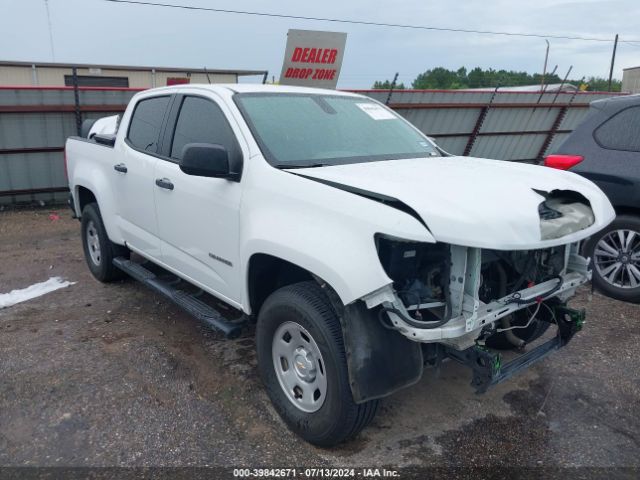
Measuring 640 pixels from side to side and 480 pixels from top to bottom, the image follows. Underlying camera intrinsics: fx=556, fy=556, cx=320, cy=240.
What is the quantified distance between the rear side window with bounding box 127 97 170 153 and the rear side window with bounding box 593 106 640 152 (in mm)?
3920

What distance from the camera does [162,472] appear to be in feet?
9.38

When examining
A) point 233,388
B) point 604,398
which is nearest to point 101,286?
point 233,388

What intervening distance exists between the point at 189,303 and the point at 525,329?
235 centimetres

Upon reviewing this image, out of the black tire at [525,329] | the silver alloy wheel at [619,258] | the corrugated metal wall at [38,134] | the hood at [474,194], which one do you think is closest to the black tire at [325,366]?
the hood at [474,194]

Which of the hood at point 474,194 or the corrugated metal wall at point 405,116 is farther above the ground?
the hood at point 474,194

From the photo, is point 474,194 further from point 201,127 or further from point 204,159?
point 201,127

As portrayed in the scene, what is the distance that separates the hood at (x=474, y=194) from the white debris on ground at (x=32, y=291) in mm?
3531

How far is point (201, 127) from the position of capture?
12.9 ft

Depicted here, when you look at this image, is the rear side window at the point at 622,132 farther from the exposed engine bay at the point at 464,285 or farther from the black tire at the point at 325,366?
the black tire at the point at 325,366

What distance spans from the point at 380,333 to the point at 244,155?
4.59ft

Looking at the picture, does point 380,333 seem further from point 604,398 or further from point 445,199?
point 604,398

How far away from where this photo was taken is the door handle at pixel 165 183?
13.0 feet

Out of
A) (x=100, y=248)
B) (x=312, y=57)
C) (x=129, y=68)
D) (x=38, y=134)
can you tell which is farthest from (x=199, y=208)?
(x=129, y=68)

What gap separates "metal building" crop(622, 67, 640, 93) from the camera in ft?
161
